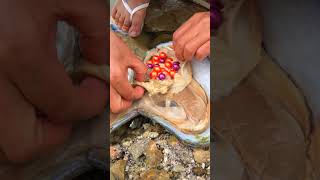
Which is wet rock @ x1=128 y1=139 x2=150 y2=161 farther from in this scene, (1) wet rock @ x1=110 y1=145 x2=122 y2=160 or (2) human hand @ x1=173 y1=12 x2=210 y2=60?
(2) human hand @ x1=173 y1=12 x2=210 y2=60

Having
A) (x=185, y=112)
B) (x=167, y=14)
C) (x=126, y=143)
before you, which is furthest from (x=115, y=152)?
(x=167, y=14)

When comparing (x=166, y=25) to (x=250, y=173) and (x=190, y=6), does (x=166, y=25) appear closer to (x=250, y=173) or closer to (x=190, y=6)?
(x=190, y=6)

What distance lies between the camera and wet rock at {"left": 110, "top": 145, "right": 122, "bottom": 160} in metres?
0.89

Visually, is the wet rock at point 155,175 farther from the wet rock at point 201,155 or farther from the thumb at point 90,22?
the thumb at point 90,22

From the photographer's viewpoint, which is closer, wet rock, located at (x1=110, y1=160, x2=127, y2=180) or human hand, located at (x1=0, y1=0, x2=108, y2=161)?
human hand, located at (x1=0, y1=0, x2=108, y2=161)

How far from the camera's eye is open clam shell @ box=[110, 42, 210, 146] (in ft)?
2.87

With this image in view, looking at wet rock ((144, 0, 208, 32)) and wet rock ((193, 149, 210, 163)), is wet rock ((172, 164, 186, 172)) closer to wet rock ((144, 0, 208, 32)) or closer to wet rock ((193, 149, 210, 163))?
wet rock ((193, 149, 210, 163))

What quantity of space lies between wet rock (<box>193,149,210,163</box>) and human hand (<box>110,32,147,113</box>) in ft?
0.43

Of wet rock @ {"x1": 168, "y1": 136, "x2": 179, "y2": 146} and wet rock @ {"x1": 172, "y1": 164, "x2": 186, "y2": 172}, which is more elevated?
wet rock @ {"x1": 168, "y1": 136, "x2": 179, "y2": 146}

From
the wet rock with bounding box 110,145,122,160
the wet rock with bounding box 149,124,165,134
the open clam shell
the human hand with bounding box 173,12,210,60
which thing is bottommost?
the wet rock with bounding box 110,145,122,160

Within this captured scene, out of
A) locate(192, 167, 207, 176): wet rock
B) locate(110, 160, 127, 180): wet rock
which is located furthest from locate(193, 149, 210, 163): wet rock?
locate(110, 160, 127, 180): wet rock

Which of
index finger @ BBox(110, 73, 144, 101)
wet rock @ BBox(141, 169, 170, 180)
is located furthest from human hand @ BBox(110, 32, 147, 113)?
wet rock @ BBox(141, 169, 170, 180)

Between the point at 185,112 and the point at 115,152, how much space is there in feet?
0.43

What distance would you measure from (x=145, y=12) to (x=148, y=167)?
0.25 meters
